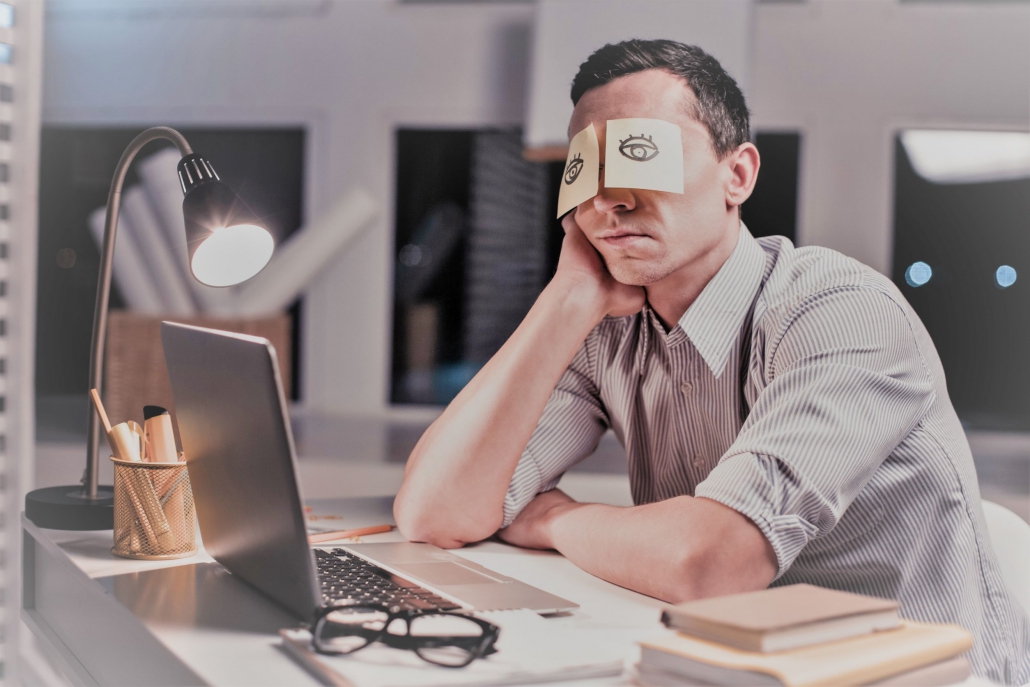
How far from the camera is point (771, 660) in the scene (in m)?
0.58

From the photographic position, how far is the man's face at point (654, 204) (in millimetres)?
1172

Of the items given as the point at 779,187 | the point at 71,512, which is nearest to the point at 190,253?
A: the point at 71,512

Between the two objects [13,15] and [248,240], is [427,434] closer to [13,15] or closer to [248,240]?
[248,240]

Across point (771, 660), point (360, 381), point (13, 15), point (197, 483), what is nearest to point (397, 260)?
point (360, 381)

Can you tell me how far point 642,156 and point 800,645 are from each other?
2.29 ft

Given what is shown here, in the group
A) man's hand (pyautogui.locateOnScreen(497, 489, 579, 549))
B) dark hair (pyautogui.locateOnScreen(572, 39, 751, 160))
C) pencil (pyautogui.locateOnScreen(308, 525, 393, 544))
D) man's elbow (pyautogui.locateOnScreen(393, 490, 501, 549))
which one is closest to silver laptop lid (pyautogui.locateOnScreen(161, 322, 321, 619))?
pencil (pyautogui.locateOnScreen(308, 525, 393, 544))

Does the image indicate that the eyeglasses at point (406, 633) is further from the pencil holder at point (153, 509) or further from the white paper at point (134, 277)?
the white paper at point (134, 277)

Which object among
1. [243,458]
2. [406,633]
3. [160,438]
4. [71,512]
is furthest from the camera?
[71,512]

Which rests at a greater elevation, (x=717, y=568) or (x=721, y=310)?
(x=721, y=310)

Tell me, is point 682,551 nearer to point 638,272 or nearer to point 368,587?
point 368,587

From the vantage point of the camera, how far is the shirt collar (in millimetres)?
1161

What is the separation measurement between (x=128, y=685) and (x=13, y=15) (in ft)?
4.03

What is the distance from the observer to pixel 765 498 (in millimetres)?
865

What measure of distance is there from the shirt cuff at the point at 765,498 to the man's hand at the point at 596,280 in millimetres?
389
